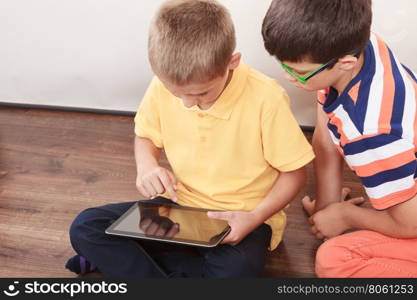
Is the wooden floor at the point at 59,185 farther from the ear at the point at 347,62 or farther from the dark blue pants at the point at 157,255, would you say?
the ear at the point at 347,62

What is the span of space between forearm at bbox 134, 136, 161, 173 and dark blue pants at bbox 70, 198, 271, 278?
13 centimetres

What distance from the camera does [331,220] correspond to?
1.14m

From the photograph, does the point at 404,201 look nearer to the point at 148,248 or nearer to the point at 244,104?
the point at 244,104

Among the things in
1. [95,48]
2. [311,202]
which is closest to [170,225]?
[311,202]

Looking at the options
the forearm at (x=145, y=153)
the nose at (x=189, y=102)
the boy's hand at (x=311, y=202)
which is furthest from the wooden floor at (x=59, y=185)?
the nose at (x=189, y=102)

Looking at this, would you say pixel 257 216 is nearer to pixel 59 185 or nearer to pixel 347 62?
pixel 347 62

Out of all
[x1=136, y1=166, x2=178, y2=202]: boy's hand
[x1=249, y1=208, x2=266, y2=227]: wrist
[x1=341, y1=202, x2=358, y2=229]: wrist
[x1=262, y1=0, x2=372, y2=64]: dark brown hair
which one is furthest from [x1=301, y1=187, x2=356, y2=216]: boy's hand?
[x1=262, y1=0, x2=372, y2=64]: dark brown hair

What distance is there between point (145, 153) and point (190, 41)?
1.11ft

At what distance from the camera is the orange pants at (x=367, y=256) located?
102 cm

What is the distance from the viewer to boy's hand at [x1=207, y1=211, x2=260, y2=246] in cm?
101

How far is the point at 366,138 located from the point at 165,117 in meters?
0.39

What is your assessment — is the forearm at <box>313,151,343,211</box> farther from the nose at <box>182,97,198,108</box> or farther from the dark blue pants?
the nose at <box>182,97,198,108</box>

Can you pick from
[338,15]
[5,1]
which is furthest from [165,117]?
[5,1]

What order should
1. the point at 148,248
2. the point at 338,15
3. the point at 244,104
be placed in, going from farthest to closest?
the point at 148,248, the point at 244,104, the point at 338,15
